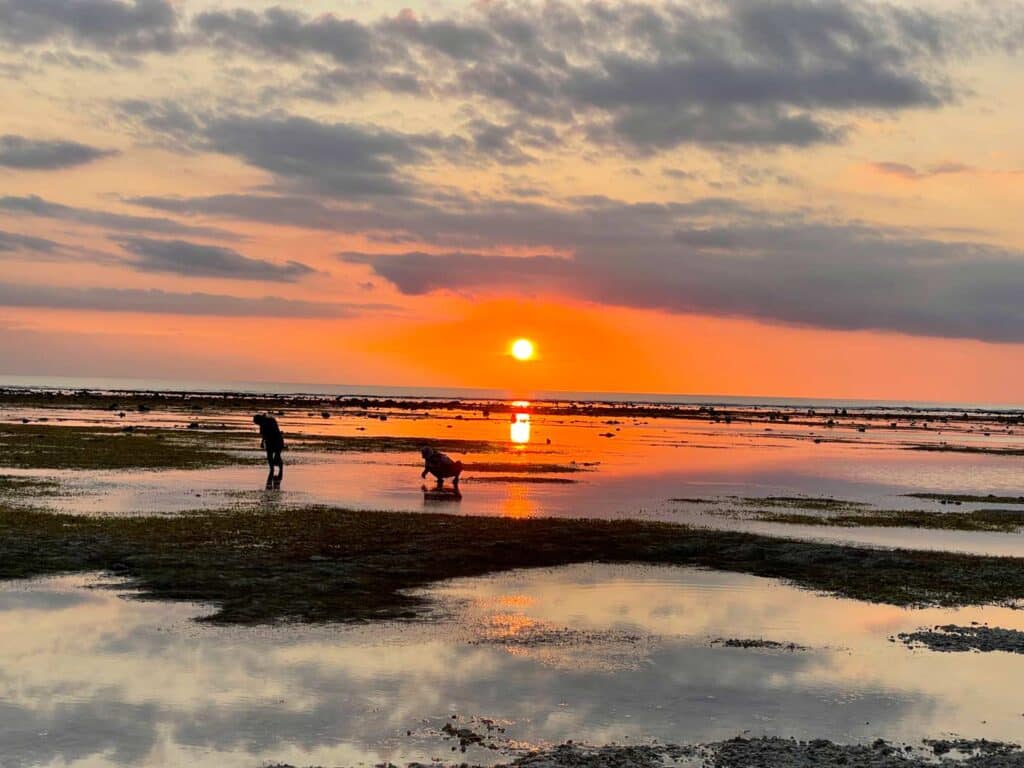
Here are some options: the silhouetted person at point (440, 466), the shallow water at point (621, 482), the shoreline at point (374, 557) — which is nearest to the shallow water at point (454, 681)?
the shoreline at point (374, 557)

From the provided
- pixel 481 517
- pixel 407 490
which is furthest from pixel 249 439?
pixel 481 517

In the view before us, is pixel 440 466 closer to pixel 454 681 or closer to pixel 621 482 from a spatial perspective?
pixel 621 482

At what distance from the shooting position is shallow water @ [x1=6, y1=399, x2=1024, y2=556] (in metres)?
29.1

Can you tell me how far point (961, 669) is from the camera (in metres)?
14.0

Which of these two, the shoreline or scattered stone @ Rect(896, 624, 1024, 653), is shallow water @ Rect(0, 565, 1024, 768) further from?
the shoreline

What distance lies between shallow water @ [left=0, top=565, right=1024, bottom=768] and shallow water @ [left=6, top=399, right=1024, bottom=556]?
11.6 meters

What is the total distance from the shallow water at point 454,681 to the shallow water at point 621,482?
457 inches

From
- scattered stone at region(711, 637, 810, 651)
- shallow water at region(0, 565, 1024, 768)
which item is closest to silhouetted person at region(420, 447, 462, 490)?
shallow water at region(0, 565, 1024, 768)

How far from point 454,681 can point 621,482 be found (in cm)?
2994

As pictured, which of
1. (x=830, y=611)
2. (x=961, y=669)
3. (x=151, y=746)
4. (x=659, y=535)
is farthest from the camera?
(x=659, y=535)

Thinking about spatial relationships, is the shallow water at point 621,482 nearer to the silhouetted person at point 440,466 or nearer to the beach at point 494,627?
the beach at point 494,627

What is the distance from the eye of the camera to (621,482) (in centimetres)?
4209

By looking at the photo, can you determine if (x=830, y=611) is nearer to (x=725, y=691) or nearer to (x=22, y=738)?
(x=725, y=691)

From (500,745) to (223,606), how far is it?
7226 millimetres
